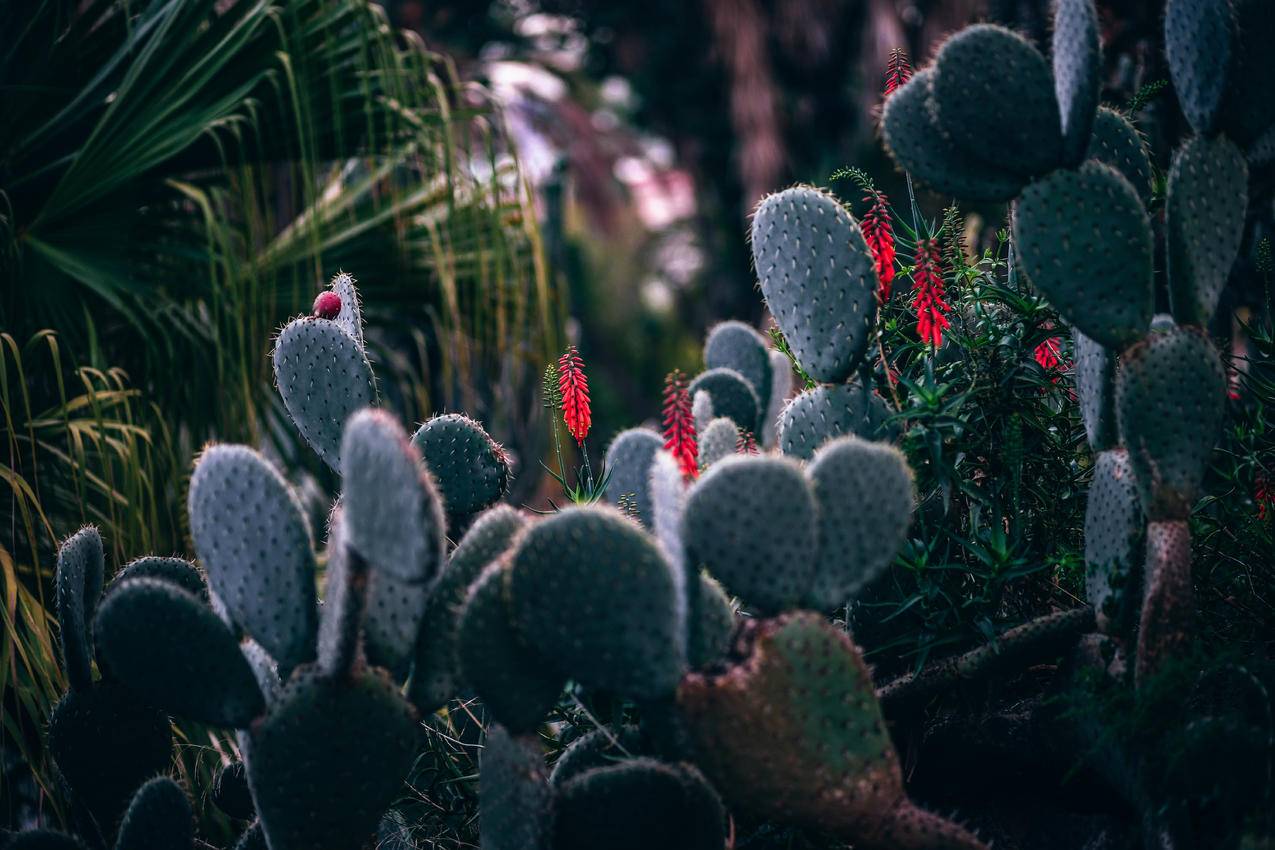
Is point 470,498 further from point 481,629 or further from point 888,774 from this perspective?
point 888,774

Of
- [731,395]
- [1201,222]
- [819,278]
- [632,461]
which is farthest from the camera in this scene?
[731,395]

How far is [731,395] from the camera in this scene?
2484 millimetres

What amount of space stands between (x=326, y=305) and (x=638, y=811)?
1036 millimetres

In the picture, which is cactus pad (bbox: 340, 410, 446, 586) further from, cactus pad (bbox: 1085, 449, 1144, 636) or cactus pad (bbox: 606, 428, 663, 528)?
cactus pad (bbox: 1085, 449, 1144, 636)

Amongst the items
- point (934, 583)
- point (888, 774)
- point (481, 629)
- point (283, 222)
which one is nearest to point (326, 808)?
point (481, 629)

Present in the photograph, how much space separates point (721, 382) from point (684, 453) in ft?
2.05

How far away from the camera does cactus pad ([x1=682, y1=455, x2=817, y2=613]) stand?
1534mm

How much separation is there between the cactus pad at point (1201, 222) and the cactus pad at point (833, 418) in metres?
0.49

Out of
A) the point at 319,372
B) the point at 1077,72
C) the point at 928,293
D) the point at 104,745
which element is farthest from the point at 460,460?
the point at 1077,72

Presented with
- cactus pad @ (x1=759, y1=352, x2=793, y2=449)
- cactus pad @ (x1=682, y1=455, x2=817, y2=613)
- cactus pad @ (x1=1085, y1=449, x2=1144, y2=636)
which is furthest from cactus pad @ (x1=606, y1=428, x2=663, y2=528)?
cactus pad @ (x1=1085, y1=449, x2=1144, y2=636)

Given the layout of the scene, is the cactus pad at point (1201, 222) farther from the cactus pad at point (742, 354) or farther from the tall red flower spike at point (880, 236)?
the cactus pad at point (742, 354)

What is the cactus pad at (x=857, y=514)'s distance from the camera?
1616 mm

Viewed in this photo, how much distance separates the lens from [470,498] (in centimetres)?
213

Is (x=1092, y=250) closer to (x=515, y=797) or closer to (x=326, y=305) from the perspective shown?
(x=515, y=797)
